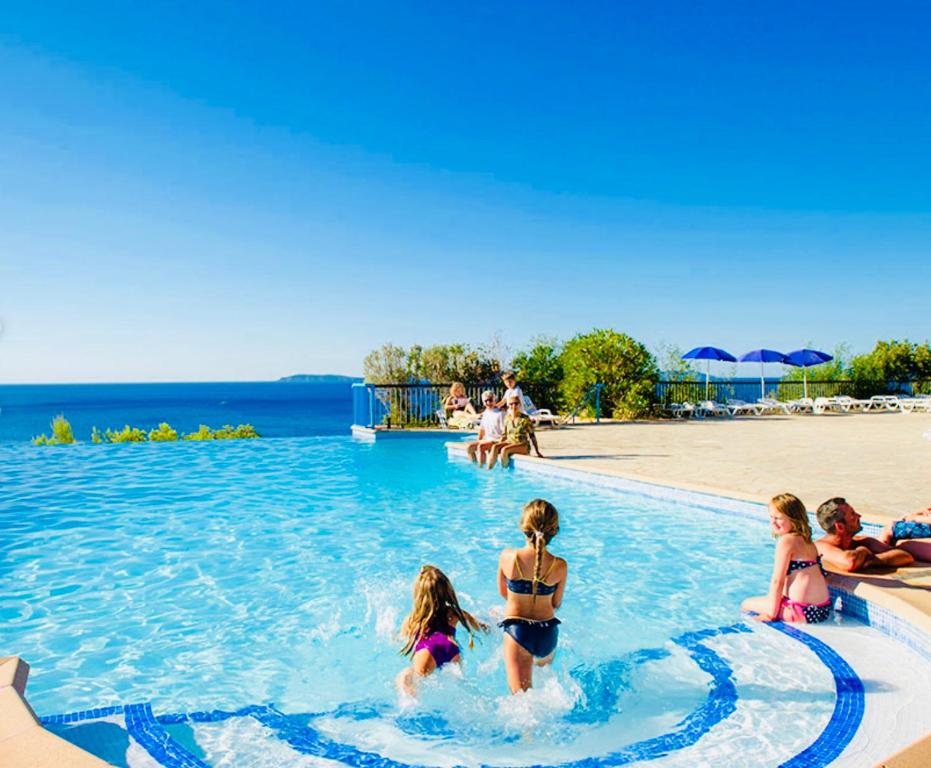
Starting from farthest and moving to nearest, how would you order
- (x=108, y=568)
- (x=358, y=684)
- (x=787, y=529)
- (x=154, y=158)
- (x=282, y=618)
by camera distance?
(x=154, y=158) → (x=108, y=568) → (x=282, y=618) → (x=787, y=529) → (x=358, y=684)

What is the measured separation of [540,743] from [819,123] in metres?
23.5

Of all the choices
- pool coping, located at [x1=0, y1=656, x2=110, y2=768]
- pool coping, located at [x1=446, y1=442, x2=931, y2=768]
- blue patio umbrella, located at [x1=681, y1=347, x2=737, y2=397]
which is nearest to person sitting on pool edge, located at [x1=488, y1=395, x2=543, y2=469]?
pool coping, located at [x1=446, y1=442, x2=931, y2=768]

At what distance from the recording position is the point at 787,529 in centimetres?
398

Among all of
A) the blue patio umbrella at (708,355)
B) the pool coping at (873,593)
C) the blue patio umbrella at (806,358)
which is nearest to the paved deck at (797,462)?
the pool coping at (873,593)

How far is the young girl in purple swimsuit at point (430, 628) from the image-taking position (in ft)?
10.6

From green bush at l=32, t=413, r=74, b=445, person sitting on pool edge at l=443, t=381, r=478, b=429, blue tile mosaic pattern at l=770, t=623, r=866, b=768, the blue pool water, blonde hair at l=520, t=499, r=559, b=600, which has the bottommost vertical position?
the blue pool water

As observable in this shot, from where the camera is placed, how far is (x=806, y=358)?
75.1 feet

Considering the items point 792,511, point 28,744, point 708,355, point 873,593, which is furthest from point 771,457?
point 708,355

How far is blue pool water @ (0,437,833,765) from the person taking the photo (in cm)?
325

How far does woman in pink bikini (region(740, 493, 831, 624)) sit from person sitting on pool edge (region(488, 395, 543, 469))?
715 cm

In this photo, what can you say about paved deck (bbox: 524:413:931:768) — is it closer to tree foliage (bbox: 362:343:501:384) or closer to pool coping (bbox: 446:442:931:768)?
pool coping (bbox: 446:442:931:768)

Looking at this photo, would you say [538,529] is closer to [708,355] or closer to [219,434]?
[219,434]

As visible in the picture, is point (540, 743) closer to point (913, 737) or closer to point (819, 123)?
point (913, 737)

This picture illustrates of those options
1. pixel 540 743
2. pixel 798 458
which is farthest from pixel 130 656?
pixel 798 458
